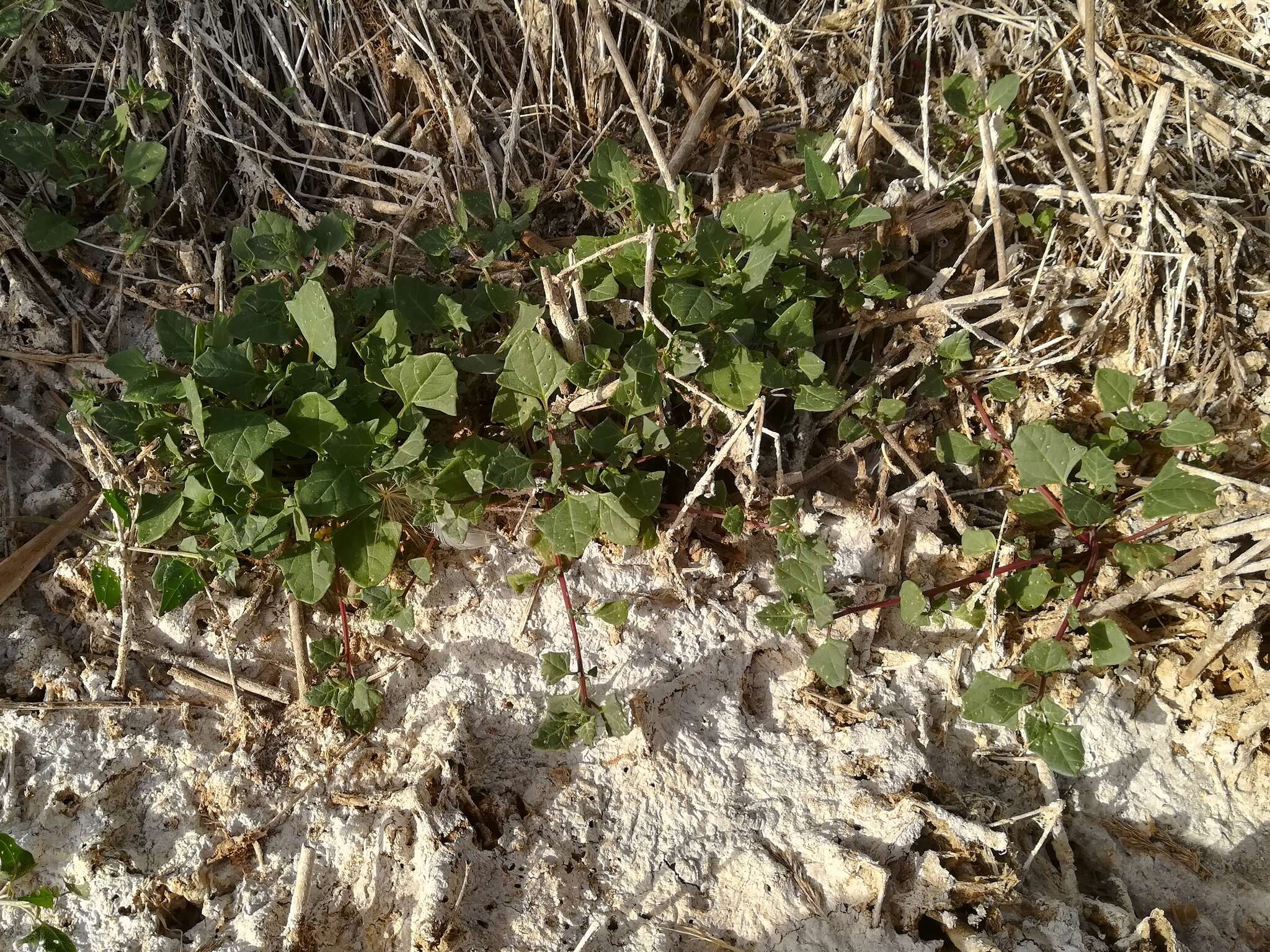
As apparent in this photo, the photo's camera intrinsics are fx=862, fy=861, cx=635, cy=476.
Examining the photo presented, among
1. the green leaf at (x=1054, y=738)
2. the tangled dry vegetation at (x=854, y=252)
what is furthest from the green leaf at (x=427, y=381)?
the green leaf at (x=1054, y=738)

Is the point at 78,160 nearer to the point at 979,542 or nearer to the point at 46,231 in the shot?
the point at 46,231

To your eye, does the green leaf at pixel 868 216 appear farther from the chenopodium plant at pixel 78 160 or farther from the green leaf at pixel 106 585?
the green leaf at pixel 106 585

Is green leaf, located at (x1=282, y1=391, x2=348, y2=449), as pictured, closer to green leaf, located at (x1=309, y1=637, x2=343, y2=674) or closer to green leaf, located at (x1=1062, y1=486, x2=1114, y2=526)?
green leaf, located at (x1=309, y1=637, x2=343, y2=674)

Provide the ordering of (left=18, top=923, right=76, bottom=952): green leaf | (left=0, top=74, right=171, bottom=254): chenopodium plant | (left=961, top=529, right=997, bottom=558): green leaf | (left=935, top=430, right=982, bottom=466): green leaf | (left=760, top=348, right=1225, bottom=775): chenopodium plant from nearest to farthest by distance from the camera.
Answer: (left=18, top=923, right=76, bottom=952): green leaf → (left=760, top=348, right=1225, bottom=775): chenopodium plant → (left=961, top=529, right=997, bottom=558): green leaf → (left=935, top=430, right=982, bottom=466): green leaf → (left=0, top=74, right=171, bottom=254): chenopodium plant

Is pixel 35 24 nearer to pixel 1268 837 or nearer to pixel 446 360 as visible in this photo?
pixel 446 360

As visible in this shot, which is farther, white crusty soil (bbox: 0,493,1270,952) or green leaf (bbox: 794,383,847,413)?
green leaf (bbox: 794,383,847,413)

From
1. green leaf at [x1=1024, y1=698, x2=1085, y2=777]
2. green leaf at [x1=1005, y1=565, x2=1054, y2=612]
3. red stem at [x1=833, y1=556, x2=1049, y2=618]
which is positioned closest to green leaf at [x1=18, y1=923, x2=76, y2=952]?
red stem at [x1=833, y1=556, x2=1049, y2=618]

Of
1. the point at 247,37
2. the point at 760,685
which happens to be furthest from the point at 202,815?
the point at 247,37
